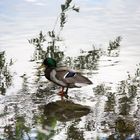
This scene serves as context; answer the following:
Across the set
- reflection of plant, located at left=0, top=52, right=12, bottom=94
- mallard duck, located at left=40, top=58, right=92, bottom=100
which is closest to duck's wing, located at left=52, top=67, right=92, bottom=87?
mallard duck, located at left=40, top=58, right=92, bottom=100

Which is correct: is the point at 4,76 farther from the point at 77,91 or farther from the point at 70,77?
the point at 70,77

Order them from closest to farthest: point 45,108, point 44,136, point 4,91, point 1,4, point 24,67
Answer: point 44,136
point 45,108
point 4,91
point 24,67
point 1,4

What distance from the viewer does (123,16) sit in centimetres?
1866

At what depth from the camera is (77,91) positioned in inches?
359

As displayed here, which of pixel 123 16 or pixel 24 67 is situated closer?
pixel 24 67

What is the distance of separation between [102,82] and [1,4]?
38.6 feet

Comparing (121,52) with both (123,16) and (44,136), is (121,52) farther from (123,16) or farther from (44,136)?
(44,136)

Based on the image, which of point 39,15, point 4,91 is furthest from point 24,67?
point 39,15

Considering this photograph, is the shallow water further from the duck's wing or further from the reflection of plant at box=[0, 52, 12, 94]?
the duck's wing

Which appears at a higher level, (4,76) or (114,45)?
(114,45)

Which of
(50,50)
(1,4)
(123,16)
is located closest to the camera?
(50,50)

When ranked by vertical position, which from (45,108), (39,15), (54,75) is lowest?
(45,108)

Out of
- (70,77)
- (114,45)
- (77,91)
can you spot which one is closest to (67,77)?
(70,77)

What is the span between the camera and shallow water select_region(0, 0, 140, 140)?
6.61m
